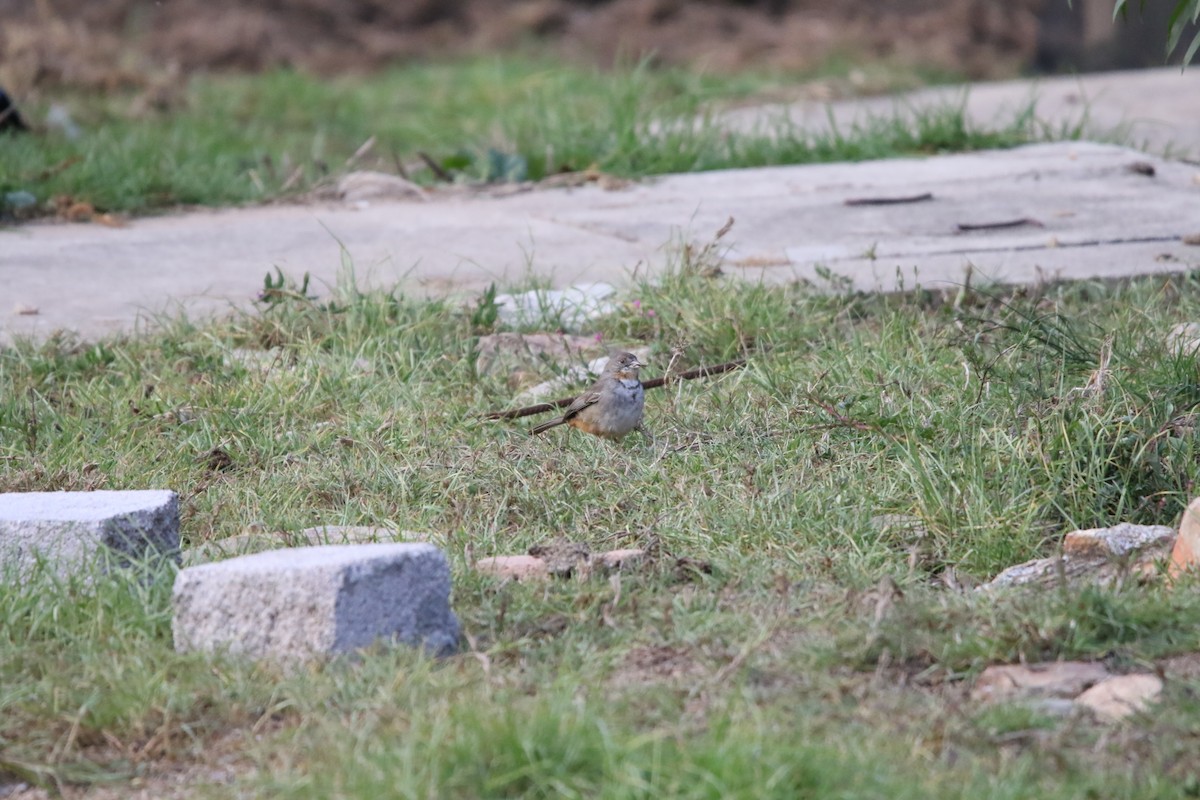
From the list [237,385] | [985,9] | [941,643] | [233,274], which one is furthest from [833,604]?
[985,9]

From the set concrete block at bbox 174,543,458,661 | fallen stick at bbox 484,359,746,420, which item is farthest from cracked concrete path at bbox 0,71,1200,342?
concrete block at bbox 174,543,458,661

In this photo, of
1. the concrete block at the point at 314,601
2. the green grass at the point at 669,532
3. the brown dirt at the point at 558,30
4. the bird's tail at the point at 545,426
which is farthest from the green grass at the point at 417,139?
the concrete block at the point at 314,601

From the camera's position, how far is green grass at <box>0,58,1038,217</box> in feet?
23.9

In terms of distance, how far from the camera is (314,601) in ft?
9.18

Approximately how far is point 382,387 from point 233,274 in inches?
63.1

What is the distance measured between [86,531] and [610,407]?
144 centimetres

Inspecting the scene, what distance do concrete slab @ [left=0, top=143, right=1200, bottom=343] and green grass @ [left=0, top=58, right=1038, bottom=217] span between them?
0.82ft

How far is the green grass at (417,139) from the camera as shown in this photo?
7.29 m

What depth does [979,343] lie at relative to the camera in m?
4.53

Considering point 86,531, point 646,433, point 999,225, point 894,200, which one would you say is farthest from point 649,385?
point 894,200

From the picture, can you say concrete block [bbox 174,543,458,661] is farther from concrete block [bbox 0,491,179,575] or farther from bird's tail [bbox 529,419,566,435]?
bird's tail [bbox 529,419,566,435]

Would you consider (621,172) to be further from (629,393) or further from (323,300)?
(629,393)

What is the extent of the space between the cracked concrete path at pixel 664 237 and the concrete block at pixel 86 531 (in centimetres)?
187

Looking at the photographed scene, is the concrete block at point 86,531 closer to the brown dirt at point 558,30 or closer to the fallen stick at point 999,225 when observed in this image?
the fallen stick at point 999,225
